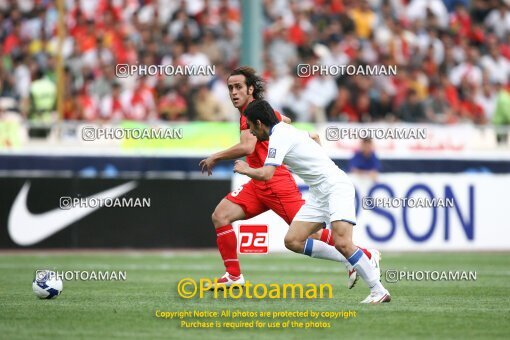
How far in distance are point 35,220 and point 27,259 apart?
168cm

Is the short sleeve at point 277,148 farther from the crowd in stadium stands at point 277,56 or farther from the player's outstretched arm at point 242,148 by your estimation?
the crowd in stadium stands at point 277,56

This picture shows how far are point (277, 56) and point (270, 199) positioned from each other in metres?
12.4

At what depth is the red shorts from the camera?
12734 millimetres

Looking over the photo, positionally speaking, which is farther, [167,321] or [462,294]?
[462,294]

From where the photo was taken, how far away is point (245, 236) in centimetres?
1241

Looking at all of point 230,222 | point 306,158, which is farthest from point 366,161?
point 306,158

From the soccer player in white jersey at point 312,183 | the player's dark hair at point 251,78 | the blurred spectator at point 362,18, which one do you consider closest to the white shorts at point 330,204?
the soccer player in white jersey at point 312,183

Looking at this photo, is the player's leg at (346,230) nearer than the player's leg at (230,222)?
Yes

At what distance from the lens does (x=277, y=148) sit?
10844 mm

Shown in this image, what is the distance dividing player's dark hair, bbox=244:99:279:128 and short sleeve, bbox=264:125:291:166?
0.40 feet

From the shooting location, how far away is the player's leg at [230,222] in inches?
503

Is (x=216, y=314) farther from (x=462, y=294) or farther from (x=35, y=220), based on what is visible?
(x=35, y=220)

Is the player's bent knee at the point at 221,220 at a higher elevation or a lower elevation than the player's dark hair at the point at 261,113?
lower

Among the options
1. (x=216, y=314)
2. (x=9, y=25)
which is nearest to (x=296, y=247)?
(x=216, y=314)
